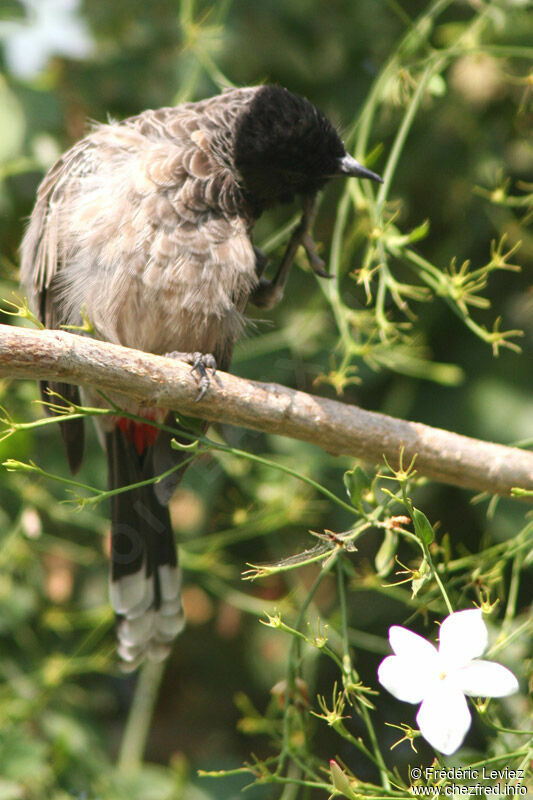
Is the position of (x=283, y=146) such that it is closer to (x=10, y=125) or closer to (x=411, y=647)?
(x=10, y=125)

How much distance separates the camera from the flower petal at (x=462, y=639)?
4.58 feet

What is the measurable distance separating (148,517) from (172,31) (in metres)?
1.95

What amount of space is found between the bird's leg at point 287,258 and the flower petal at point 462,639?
1.46 meters

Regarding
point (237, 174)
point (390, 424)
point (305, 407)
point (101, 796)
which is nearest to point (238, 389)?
point (305, 407)

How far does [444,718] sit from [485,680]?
3.7 inches

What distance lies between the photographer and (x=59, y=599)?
11.1 feet

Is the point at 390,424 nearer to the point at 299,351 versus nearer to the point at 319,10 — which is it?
the point at 299,351

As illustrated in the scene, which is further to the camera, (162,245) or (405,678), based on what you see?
(162,245)

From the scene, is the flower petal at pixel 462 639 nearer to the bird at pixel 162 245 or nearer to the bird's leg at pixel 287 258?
the bird at pixel 162 245

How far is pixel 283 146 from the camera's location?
270 cm

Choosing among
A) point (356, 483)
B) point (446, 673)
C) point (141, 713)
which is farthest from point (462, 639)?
point (141, 713)

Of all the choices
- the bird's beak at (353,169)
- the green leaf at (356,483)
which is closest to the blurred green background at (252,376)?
the bird's beak at (353,169)

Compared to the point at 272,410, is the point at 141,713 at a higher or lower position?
lower

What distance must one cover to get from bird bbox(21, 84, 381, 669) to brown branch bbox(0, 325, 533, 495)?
1.12 ft
